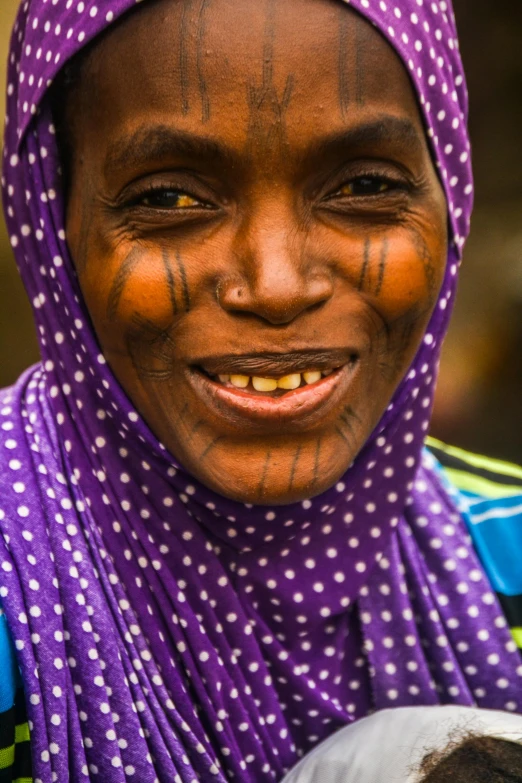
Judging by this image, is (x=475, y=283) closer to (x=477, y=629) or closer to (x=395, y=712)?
(x=477, y=629)

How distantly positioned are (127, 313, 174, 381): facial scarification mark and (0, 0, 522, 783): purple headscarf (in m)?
0.10

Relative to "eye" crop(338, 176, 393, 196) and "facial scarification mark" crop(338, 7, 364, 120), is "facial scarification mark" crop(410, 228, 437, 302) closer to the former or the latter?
"eye" crop(338, 176, 393, 196)

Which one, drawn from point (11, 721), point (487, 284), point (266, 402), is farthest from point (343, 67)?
point (487, 284)

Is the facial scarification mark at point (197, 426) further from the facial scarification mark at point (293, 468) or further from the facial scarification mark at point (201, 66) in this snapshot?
the facial scarification mark at point (201, 66)

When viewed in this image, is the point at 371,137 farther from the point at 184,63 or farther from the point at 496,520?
the point at 496,520

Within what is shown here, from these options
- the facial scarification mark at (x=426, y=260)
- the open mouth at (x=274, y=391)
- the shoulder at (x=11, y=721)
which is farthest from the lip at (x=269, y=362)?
the shoulder at (x=11, y=721)

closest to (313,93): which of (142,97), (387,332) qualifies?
(142,97)

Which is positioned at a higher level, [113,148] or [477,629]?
[113,148]

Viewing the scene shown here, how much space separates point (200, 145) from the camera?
1183 millimetres

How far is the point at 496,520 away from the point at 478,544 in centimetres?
6

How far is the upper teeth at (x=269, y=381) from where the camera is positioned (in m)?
1.26

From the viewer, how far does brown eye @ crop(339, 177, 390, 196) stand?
1288 mm

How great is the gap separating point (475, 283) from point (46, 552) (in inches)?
104

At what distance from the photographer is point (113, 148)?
1236 mm
